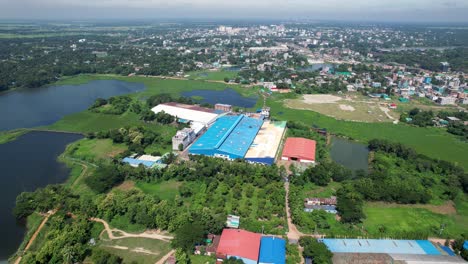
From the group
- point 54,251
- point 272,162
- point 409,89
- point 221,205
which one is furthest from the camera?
point 409,89

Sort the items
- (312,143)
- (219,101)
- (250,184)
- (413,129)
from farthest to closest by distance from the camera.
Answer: (219,101)
(413,129)
(312,143)
(250,184)

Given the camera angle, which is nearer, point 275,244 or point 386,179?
point 275,244

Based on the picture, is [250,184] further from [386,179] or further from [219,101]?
[219,101]

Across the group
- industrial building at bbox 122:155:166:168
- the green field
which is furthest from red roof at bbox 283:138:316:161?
industrial building at bbox 122:155:166:168

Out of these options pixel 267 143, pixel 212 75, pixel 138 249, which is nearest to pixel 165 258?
pixel 138 249

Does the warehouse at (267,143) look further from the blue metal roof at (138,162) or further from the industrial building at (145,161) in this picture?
the blue metal roof at (138,162)

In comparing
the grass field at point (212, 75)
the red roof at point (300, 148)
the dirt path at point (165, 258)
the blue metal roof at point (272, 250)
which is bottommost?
the dirt path at point (165, 258)

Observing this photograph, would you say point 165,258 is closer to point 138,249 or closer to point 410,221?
point 138,249

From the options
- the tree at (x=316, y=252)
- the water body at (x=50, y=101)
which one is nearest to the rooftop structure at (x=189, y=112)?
the water body at (x=50, y=101)

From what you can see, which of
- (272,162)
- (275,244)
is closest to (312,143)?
(272,162)
